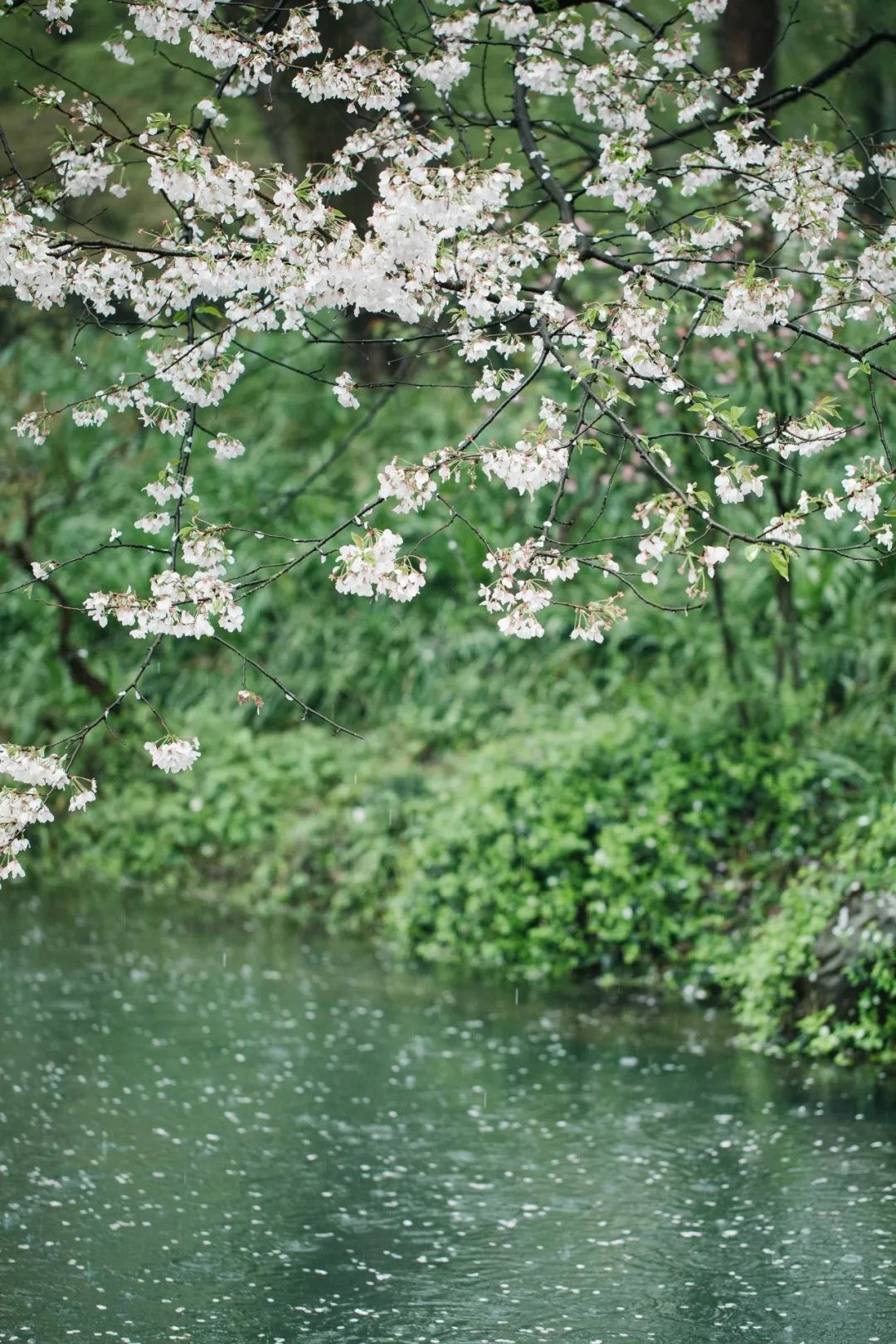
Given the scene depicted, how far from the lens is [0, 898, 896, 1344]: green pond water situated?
445 centimetres

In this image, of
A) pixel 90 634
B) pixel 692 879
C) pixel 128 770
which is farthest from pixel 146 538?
pixel 692 879

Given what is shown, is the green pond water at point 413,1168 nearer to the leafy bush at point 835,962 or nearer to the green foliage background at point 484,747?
the leafy bush at point 835,962

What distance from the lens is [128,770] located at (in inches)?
431

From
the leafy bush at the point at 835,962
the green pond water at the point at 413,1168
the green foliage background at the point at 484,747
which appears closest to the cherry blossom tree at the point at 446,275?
the green pond water at the point at 413,1168

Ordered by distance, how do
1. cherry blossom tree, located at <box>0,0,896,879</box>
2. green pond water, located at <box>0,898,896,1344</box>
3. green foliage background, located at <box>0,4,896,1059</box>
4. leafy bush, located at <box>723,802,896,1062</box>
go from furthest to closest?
green foliage background, located at <box>0,4,896,1059</box> → leafy bush, located at <box>723,802,896,1062</box> → green pond water, located at <box>0,898,896,1344</box> → cherry blossom tree, located at <box>0,0,896,879</box>

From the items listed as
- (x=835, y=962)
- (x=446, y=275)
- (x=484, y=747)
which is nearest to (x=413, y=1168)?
(x=835, y=962)

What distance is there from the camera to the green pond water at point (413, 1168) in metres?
4.45

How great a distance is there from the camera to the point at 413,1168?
18.3 feet

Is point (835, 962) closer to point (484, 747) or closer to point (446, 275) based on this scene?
point (484, 747)

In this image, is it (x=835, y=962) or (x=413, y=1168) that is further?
(x=835, y=962)

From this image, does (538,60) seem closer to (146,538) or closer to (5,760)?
(5,760)

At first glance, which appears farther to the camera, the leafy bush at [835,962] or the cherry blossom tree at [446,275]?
the leafy bush at [835,962]

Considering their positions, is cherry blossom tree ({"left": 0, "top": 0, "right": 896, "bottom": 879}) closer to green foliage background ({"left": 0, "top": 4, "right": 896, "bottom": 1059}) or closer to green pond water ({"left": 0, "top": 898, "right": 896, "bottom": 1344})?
green pond water ({"left": 0, "top": 898, "right": 896, "bottom": 1344})

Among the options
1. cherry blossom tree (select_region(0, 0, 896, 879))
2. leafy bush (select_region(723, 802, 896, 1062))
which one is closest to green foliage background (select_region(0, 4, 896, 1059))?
leafy bush (select_region(723, 802, 896, 1062))
